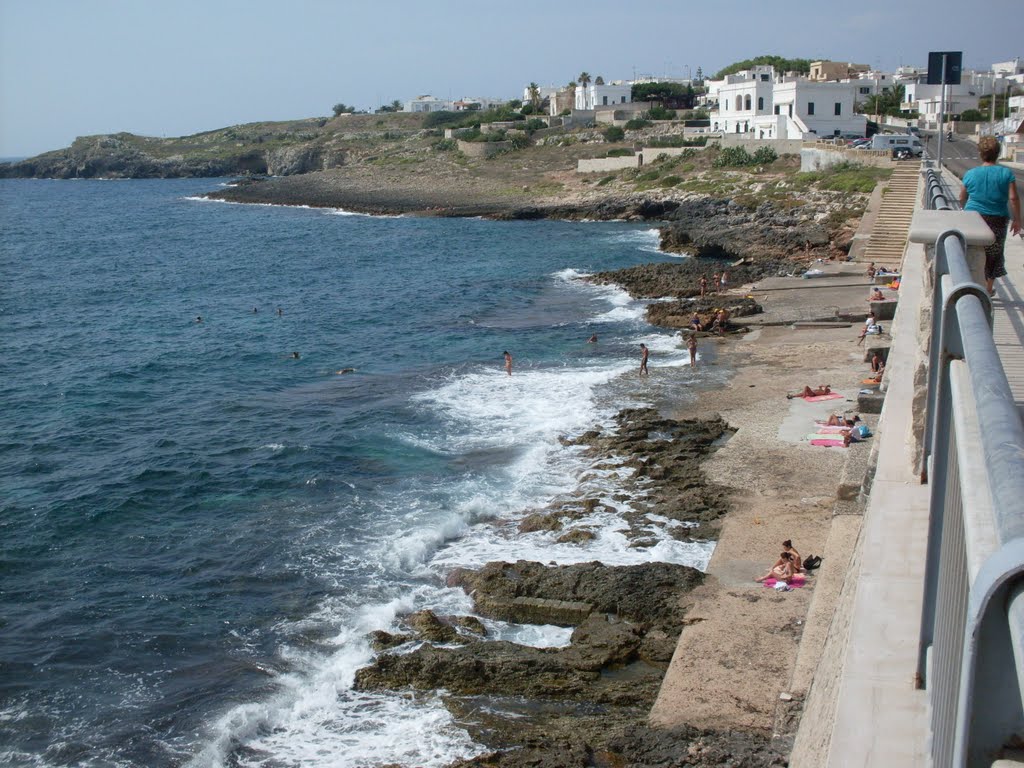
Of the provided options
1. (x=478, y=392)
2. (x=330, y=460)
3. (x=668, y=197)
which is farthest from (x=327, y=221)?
(x=330, y=460)

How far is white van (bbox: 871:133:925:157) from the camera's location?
183 ft

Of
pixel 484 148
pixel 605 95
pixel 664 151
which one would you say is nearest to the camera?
pixel 664 151

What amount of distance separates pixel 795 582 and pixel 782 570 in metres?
0.28

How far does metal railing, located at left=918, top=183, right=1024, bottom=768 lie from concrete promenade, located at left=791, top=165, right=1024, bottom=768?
1.87 m

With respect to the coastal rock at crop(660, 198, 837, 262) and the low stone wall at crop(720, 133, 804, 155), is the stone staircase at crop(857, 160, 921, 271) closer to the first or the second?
the coastal rock at crop(660, 198, 837, 262)

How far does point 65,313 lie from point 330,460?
95.5 feet

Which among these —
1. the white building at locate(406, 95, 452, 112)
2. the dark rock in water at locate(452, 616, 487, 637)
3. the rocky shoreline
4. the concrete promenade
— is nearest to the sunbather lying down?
the rocky shoreline

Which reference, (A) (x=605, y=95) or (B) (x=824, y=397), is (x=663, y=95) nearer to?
(A) (x=605, y=95)

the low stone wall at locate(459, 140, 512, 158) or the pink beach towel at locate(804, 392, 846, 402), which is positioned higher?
the low stone wall at locate(459, 140, 512, 158)

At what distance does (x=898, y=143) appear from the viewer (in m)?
56.8

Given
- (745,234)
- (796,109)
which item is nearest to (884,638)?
(745,234)

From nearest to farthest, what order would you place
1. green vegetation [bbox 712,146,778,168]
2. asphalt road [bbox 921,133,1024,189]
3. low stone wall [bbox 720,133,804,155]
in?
asphalt road [bbox 921,133,1024,189]
low stone wall [bbox 720,133,804,155]
green vegetation [bbox 712,146,778,168]

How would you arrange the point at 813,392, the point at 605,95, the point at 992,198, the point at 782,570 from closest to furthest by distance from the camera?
the point at 992,198 → the point at 782,570 → the point at 813,392 → the point at 605,95

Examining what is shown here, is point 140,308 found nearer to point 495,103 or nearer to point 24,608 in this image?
point 24,608
